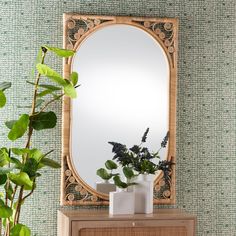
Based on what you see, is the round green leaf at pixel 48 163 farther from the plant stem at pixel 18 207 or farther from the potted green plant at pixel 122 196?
the potted green plant at pixel 122 196

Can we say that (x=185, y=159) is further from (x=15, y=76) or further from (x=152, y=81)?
(x=15, y=76)

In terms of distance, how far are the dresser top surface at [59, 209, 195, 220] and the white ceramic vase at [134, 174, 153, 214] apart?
0.21 ft

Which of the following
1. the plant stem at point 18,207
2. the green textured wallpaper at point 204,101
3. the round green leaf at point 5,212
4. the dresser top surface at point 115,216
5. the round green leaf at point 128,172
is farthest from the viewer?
the green textured wallpaper at point 204,101

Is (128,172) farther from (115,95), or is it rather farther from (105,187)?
(115,95)

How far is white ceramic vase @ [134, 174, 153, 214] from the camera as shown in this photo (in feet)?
13.4

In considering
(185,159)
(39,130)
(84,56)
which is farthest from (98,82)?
(185,159)

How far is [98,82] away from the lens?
4219 mm

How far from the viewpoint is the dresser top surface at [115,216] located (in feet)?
12.8

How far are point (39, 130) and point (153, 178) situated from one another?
791 millimetres

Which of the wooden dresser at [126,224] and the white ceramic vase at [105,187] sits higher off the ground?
the white ceramic vase at [105,187]

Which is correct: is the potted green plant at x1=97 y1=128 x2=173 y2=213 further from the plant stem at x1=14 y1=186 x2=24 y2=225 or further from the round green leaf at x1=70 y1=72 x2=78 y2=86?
the plant stem at x1=14 y1=186 x2=24 y2=225

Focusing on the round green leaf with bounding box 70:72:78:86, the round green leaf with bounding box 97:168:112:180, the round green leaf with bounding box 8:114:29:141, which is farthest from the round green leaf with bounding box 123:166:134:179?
the round green leaf with bounding box 8:114:29:141

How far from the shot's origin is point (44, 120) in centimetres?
385

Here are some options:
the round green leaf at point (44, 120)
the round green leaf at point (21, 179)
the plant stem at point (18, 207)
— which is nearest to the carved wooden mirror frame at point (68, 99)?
the round green leaf at point (44, 120)
